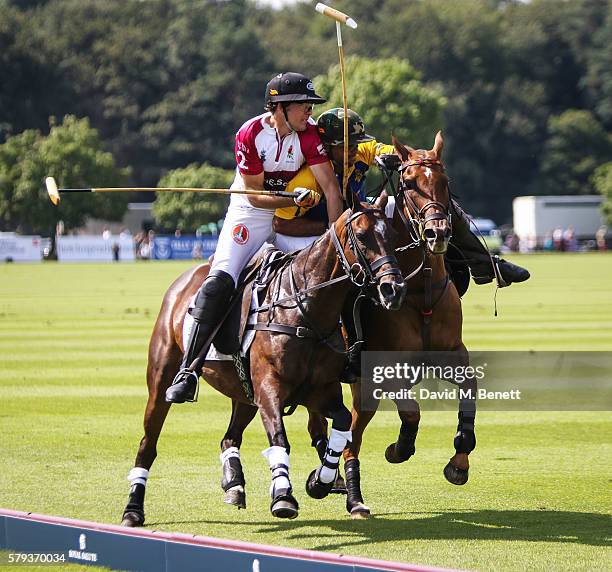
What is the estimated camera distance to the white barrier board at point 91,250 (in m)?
66.2

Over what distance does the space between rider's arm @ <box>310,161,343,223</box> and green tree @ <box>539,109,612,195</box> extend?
89861 mm

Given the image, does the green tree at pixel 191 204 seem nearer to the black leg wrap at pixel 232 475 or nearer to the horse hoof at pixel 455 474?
the black leg wrap at pixel 232 475

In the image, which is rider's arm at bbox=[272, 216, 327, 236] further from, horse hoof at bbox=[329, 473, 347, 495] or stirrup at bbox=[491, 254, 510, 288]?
horse hoof at bbox=[329, 473, 347, 495]

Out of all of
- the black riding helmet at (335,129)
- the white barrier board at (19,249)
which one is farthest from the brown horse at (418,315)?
the white barrier board at (19,249)

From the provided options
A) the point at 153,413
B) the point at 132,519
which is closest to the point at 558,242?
the point at 153,413

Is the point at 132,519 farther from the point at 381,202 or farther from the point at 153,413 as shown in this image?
the point at 381,202

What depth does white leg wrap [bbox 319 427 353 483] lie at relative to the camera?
8461mm

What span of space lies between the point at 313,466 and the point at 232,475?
6.27 ft

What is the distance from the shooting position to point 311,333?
8242mm

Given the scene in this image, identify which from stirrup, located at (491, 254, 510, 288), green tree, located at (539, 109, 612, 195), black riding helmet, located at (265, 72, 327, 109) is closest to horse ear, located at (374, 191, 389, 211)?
black riding helmet, located at (265, 72, 327, 109)

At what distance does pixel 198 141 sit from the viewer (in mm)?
94625

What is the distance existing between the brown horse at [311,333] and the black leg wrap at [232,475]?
1.96 ft

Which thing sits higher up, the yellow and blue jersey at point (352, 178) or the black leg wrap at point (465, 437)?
the yellow and blue jersey at point (352, 178)

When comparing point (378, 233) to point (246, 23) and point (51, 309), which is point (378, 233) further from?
point (246, 23)
